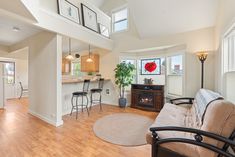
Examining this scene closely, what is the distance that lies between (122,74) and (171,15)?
8.14 feet

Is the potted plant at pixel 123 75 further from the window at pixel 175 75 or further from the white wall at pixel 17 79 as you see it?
the white wall at pixel 17 79

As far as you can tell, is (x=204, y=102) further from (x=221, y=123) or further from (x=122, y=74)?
(x=122, y=74)

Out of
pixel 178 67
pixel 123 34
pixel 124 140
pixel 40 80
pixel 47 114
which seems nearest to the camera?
pixel 124 140

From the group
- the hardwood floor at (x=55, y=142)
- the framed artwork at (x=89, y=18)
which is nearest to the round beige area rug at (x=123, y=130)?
the hardwood floor at (x=55, y=142)

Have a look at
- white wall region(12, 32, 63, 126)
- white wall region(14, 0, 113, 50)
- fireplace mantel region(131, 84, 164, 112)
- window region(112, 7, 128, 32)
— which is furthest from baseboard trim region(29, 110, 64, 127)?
window region(112, 7, 128, 32)

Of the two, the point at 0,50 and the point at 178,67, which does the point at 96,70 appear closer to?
the point at 178,67

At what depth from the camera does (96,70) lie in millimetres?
6047

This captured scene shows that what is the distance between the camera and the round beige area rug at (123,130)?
8.21ft

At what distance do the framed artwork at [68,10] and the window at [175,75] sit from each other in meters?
3.50

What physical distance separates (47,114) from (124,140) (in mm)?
2250

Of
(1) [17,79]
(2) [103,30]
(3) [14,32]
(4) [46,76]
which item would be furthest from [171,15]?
(1) [17,79]

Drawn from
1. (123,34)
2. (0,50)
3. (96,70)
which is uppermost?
(123,34)

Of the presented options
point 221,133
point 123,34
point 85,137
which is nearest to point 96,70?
point 123,34

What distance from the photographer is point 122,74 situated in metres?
4.91
